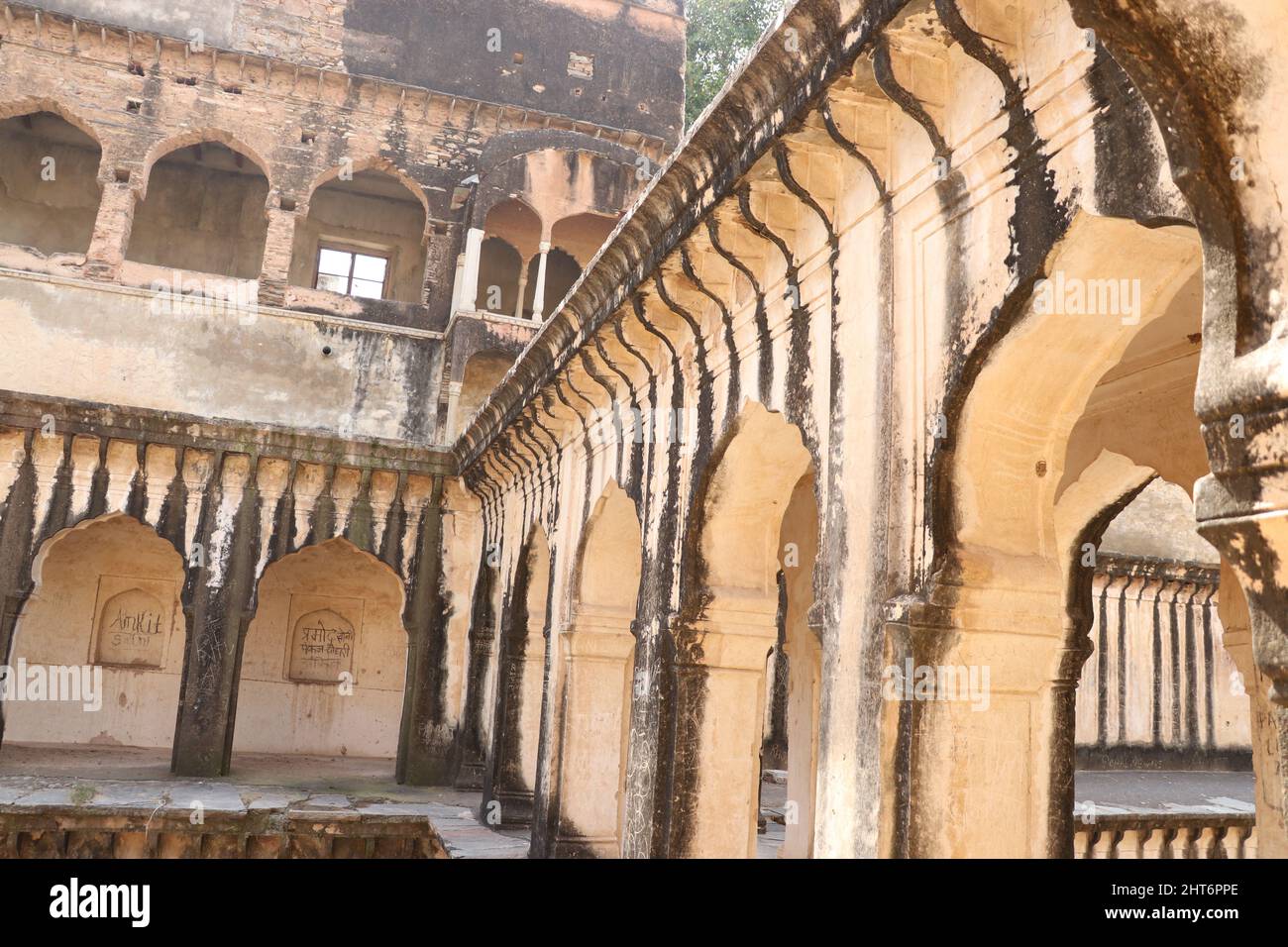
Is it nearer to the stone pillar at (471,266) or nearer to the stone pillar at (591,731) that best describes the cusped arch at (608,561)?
the stone pillar at (591,731)

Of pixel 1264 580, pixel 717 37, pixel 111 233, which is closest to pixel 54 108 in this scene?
pixel 111 233

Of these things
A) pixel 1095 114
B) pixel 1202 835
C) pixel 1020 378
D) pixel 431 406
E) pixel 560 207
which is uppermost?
pixel 560 207

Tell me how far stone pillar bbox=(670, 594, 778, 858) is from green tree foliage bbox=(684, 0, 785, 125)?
1914 centimetres

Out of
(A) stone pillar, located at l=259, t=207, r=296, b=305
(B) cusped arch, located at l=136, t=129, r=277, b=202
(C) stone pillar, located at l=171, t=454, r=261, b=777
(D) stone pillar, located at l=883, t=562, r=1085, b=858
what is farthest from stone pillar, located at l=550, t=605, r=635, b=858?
(B) cusped arch, located at l=136, t=129, r=277, b=202

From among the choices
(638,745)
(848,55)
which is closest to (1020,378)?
(848,55)

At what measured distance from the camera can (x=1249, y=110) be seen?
1.66 metres

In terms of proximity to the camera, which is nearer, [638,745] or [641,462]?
[638,745]

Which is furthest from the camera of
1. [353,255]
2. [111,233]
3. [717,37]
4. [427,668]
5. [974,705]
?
[717,37]

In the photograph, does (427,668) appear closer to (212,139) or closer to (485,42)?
(212,139)

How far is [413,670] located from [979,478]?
8.88 metres

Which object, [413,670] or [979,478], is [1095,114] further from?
[413,670]

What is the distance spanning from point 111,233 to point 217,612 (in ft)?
19.0

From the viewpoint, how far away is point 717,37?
23016mm

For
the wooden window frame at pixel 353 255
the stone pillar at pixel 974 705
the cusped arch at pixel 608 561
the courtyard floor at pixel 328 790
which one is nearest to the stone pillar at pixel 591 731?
the cusped arch at pixel 608 561
